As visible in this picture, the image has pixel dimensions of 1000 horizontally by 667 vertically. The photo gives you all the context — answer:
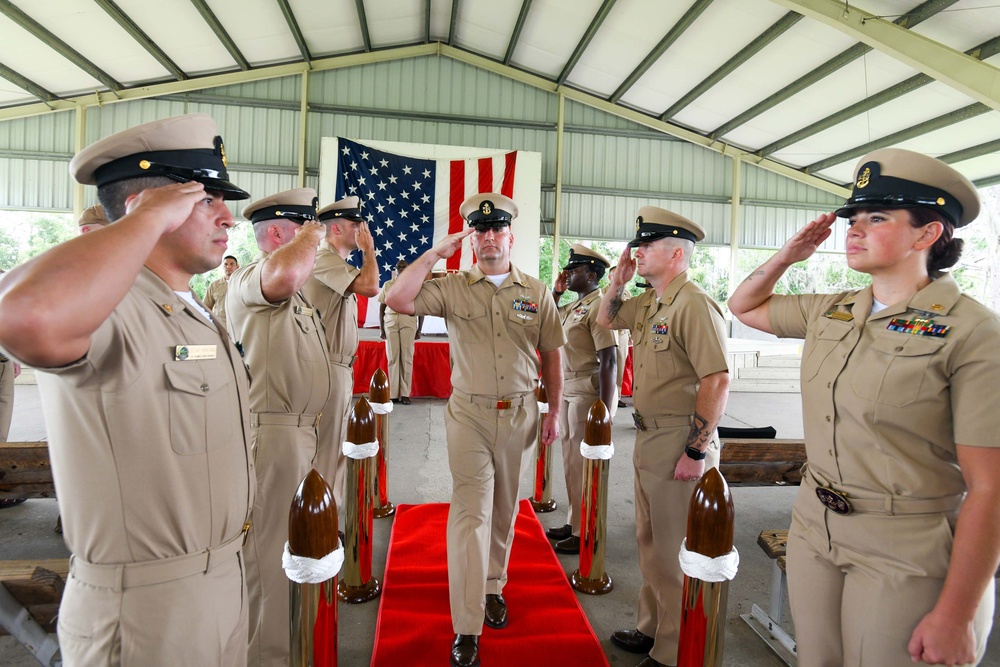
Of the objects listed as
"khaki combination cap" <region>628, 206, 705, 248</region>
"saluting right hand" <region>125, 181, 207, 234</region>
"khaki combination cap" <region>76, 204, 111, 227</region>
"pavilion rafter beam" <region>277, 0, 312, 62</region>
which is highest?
"pavilion rafter beam" <region>277, 0, 312, 62</region>

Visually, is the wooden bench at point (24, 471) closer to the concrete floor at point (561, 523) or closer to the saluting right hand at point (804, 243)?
the concrete floor at point (561, 523)

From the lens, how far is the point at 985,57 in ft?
21.7

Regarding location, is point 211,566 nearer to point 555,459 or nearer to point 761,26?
point 555,459

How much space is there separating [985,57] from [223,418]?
914cm

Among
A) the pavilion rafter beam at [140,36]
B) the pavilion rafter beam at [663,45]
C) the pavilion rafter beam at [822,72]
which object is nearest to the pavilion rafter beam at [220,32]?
the pavilion rafter beam at [140,36]

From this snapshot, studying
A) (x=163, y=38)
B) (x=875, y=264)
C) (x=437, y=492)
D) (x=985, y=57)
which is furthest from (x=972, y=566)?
(x=163, y=38)

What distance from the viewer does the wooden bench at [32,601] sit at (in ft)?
5.75

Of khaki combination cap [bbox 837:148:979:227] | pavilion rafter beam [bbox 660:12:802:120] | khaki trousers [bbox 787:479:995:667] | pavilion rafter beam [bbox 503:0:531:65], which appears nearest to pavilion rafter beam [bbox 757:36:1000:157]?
pavilion rafter beam [bbox 660:12:802:120]

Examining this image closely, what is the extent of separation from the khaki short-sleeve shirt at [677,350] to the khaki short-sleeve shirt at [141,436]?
1739 millimetres

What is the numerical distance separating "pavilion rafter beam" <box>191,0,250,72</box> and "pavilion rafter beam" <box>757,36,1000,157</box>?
10848mm

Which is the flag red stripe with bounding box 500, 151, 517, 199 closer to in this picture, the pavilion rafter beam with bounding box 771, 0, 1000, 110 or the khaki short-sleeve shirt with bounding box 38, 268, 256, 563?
the pavilion rafter beam with bounding box 771, 0, 1000, 110

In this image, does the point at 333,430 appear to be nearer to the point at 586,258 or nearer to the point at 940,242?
the point at 586,258

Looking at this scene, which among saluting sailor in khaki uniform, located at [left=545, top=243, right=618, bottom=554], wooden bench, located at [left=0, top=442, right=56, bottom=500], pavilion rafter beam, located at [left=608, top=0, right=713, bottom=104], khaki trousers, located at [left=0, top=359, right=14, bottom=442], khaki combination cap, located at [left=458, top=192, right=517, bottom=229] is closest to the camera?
khaki combination cap, located at [left=458, top=192, right=517, bottom=229]

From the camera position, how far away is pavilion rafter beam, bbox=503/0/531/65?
9.87 m
